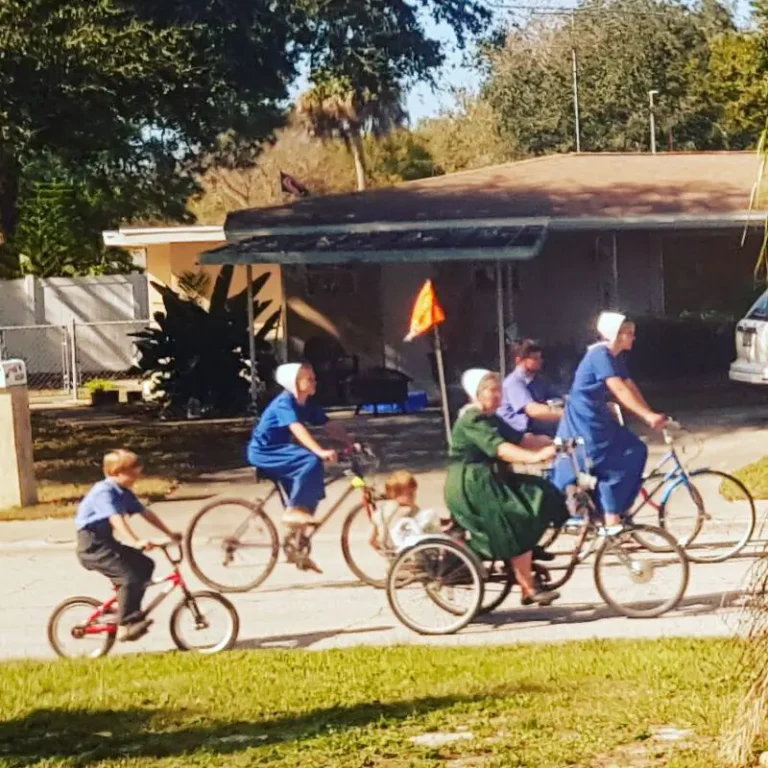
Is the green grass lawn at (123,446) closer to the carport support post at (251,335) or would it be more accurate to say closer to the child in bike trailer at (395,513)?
the carport support post at (251,335)

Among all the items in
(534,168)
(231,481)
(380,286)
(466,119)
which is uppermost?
(466,119)

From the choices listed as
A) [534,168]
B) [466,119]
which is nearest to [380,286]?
[534,168]

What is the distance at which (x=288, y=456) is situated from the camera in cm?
1129

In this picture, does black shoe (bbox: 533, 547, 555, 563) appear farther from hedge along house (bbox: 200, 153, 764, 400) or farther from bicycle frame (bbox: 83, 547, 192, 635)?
hedge along house (bbox: 200, 153, 764, 400)

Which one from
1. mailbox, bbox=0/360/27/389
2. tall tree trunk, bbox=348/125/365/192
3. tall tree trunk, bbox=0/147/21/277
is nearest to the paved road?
mailbox, bbox=0/360/27/389

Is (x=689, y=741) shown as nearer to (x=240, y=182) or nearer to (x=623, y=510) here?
(x=623, y=510)

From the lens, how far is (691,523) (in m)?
11.7

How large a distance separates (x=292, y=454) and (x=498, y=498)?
2101mm

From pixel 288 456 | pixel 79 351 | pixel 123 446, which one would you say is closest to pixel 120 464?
pixel 288 456

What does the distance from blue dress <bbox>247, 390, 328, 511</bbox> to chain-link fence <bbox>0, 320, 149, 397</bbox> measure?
73.8ft

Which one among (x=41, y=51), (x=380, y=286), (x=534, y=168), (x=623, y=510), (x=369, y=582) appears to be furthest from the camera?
(x=534, y=168)

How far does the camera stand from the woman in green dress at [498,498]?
380 inches

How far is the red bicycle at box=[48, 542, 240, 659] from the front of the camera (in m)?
9.23

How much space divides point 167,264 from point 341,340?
24.8ft
